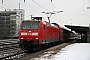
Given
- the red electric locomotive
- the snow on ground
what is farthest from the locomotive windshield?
the snow on ground

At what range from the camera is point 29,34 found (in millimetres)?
21141

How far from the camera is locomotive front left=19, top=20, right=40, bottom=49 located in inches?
820

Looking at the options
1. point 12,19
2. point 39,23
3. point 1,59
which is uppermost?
point 12,19

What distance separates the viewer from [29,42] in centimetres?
2086

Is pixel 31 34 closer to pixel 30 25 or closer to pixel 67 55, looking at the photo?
pixel 30 25

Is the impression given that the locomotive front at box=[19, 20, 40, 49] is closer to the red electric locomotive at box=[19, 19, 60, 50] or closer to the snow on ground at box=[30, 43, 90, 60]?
the red electric locomotive at box=[19, 19, 60, 50]

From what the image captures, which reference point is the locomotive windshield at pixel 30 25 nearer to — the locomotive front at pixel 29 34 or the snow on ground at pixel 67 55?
the locomotive front at pixel 29 34

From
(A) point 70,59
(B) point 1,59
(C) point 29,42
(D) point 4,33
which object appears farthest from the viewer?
(D) point 4,33

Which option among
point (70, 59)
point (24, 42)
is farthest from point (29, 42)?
point (70, 59)

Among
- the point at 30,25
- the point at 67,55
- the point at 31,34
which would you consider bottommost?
the point at 67,55

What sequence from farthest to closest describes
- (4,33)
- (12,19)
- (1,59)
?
(12,19)
(4,33)
(1,59)

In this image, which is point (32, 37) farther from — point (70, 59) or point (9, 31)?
point (9, 31)

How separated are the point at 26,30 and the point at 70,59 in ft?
28.1

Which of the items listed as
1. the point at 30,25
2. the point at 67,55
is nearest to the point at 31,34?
the point at 30,25
